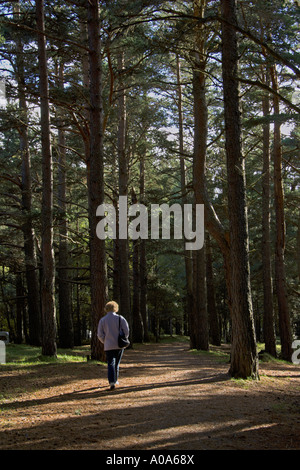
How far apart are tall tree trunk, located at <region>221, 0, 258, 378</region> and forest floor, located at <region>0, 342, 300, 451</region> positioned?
60cm

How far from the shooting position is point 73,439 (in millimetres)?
5258

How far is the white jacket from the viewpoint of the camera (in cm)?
857

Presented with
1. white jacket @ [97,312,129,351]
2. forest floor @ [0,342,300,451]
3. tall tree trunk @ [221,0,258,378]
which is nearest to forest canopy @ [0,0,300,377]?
tall tree trunk @ [221,0,258,378]

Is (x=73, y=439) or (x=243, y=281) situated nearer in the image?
(x=73, y=439)

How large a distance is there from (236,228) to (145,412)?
4700 millimetres

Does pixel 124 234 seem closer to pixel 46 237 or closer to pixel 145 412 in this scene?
pixel 46 237

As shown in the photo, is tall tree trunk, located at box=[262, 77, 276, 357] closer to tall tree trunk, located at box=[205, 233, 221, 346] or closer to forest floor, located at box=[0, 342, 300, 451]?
tall tree trunk, located at box=[205, 233, 221, 346]

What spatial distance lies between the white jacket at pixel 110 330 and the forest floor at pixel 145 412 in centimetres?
87

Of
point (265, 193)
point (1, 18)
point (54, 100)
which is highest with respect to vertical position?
point (1, 18)

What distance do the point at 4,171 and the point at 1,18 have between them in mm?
7275

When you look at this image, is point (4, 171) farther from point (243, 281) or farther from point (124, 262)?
point (243, 281)

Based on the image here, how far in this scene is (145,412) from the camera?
262 inches

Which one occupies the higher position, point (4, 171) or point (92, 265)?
point (4, 171)

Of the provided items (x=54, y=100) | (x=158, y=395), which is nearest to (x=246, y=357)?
(x=158, y=395)
